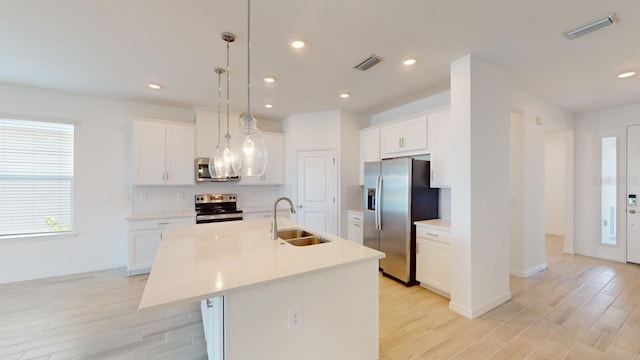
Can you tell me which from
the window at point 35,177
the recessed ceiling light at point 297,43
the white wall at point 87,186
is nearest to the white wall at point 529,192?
the recessed ceiling light at point 297,43

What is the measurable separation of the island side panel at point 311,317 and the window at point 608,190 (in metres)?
5.14

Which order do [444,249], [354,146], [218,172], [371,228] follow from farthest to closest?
[354,146] < [371,228] < [444,249] < [218,172]

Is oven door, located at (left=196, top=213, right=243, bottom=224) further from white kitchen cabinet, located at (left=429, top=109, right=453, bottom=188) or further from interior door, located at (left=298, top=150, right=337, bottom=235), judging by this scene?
white kitchen cabinet, located at (left=429, top=109, right=453, bottom=188)

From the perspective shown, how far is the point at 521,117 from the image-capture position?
3.67m

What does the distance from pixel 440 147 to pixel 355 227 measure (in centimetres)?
192

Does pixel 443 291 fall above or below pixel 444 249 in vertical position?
below

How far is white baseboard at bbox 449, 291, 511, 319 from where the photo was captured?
2604 millimetres

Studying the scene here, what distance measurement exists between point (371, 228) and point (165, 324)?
9.17ft

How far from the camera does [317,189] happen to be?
4.80 m

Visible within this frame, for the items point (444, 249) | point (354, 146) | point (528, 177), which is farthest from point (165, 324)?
point (528, 177)

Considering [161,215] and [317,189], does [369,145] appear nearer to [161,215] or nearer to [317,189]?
[317,189]

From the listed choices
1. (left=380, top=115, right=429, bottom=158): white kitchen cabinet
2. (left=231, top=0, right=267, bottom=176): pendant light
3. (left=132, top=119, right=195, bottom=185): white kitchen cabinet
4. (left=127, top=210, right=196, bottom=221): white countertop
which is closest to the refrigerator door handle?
(left=380, top=115, right=429, bottom=158): white kitchen cabinet

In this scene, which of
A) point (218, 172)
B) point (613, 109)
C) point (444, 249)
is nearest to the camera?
point (218, 172)

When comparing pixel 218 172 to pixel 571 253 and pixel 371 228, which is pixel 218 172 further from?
pixel 571 253
